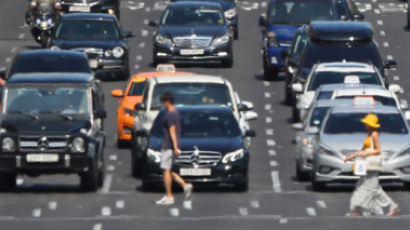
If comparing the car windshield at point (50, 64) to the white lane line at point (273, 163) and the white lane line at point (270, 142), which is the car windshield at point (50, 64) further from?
the white lane line at point (273, 163)

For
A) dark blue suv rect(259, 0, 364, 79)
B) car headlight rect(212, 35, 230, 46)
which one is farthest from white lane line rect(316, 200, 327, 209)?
car headlight rect(212, 35, 230, 46)

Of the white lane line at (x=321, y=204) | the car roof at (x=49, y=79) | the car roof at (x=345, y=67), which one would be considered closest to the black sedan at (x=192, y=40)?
the car roof at (x=345, y=67)

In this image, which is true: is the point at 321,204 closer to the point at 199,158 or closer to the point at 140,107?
the point at 199,158

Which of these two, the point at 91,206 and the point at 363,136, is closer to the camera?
the point at 91,206

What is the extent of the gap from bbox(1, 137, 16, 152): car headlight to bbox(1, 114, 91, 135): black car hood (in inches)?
7.3

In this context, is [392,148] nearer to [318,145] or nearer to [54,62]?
[318,145]

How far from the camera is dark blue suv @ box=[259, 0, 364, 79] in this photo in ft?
152

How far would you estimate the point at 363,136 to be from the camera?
97.5 feet

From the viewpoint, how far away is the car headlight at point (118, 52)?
151ft

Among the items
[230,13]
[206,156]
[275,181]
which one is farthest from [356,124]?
[230,13]

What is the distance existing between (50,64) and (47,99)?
10.6 m

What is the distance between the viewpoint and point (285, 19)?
47.7 meters

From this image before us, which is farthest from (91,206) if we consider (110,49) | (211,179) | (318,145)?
(110,49)

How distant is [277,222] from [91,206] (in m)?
4.18
